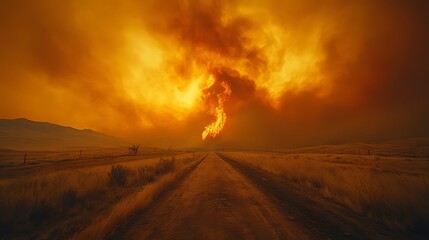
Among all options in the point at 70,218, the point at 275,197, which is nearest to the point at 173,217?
the point at 70,218

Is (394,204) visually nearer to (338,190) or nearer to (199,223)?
(338,190)

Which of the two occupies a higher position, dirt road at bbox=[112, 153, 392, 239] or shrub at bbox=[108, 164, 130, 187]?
shrub at bbox=[108, 164, 130, 187]

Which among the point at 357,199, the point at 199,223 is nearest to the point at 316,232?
the point at 199,223

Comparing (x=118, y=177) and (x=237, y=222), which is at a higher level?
(x=118, y=177)

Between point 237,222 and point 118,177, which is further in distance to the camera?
point 118,177

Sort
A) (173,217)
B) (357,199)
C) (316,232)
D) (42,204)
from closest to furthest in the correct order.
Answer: (316,232) < (173,217) < (42,204) < (357,199)

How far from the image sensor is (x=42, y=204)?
835 cm

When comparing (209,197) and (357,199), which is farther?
(209,197)

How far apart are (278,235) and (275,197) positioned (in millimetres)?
5015

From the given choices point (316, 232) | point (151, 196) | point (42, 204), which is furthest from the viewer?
point (151, 196)

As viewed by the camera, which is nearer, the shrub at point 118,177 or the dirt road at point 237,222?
the dirt road at point 237,222

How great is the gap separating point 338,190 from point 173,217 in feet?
30.9

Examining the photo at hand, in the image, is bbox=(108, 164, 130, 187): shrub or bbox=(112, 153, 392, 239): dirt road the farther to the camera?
bbox=(108, 164, 130, 187): shrub

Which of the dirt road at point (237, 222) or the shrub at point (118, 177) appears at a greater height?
the shrub at point (118, 177)
